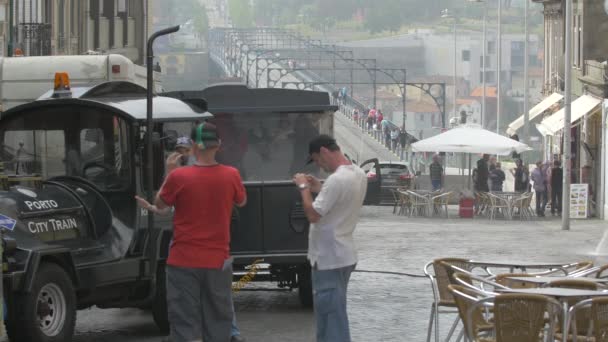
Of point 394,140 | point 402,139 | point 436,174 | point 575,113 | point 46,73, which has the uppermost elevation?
point 46,73

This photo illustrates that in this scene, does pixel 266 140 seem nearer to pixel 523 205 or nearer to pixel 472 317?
pixel 472 317

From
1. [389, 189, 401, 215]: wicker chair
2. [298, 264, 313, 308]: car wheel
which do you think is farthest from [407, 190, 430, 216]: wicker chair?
[298, 264, 313, 308]: car wheel

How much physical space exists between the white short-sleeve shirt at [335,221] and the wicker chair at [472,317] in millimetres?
783

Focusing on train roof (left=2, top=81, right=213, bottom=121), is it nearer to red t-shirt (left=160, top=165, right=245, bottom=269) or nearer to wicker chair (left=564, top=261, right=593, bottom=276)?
red t-shirt (left=160, top=165, right=245, bottom=269)

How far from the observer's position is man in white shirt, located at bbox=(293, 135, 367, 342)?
33.3ft

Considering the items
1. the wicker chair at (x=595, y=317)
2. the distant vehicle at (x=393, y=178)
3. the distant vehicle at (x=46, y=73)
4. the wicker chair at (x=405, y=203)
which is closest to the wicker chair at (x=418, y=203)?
the wicker chair at (x=405, y=203)

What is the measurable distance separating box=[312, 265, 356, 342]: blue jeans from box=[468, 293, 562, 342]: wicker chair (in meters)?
1.40

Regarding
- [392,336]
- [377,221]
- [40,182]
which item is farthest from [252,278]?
[377,221]

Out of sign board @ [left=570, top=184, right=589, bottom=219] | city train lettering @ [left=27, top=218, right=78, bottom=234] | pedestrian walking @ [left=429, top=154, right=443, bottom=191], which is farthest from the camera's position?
pedestrian walking @ [left=429, top=154, right=443, bottom=191]

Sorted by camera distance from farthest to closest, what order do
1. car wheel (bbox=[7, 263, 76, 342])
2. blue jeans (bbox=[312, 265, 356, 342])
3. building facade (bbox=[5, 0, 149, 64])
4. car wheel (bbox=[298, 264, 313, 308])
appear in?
building facade (bbox=[5, 0, 149, 64]) < car wheel (bbox=[298, 264, 313, 308]) < car wheel (bbox=[7, 263, 76, 342]) < blue jeans (bbox=[312, 265, 356, 342])

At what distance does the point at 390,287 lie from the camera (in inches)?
715

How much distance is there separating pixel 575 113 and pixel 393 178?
8184 millimetres

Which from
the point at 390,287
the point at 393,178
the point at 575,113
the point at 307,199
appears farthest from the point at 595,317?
the point at 393,178

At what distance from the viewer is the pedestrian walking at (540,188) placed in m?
40.4
